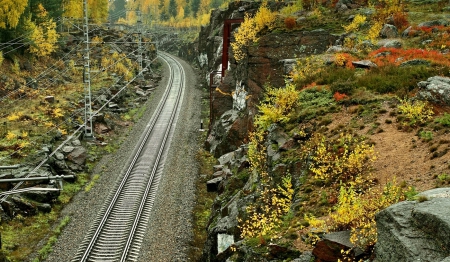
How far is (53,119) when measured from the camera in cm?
3231

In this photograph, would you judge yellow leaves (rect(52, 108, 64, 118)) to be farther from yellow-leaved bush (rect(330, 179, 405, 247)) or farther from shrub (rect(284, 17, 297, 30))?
yellow-leaved bush (rect(330, 179, 405, 247))

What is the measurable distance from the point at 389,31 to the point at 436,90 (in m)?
12.3

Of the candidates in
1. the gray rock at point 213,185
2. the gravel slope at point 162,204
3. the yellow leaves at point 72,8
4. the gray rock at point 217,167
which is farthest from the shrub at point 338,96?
the yellow leaves at point 72,8

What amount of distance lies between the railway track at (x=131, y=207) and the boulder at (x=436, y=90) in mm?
13626

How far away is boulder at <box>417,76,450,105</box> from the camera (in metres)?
12.7

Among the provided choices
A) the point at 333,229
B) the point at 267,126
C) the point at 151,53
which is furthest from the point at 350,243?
the point at 151,53

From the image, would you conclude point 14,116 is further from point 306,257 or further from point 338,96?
point 306,257

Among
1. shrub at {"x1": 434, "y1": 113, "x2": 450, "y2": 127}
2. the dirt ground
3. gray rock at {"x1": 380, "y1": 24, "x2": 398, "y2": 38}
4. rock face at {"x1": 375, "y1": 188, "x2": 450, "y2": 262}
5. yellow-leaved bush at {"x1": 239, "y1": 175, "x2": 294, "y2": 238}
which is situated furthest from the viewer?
gray rock at {"x1": 380, "y1": 24, "x2": 398, "y2": 38}

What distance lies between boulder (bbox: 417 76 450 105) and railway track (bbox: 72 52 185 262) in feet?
44.7

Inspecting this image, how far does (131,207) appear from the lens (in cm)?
2161

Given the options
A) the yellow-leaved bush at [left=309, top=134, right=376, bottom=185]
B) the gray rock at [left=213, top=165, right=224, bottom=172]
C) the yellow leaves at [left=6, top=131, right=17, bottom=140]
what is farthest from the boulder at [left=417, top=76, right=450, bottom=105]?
the yellow leaves at [left=6, top=131, right=17, bottom=140]

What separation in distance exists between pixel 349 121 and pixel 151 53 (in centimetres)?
6522

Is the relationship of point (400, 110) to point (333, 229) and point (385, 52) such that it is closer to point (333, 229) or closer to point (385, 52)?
point (333, 229)

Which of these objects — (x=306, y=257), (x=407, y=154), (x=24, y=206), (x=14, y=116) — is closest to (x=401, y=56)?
(x=407, y=154)
